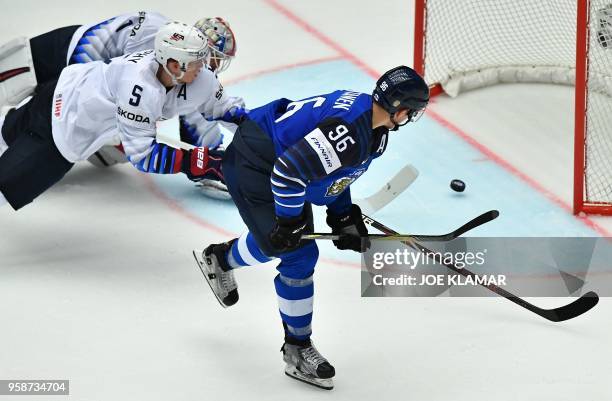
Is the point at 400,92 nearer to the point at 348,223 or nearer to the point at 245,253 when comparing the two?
the point at 348,223

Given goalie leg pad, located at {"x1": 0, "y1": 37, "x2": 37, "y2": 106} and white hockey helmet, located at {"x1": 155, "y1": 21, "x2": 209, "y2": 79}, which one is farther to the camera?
goalie leg pad, located at {"x1": 0, "y1": 37, "x2": 37, "y2": 106}

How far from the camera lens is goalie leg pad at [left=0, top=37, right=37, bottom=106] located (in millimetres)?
5086

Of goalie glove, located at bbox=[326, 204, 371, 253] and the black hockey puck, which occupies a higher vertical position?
goalie glove, located at bbox=[326, 204, 371, 253]

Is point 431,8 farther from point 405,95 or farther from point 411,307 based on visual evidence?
point 405,95

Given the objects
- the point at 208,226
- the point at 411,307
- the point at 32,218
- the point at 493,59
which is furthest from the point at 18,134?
the point at 493,59

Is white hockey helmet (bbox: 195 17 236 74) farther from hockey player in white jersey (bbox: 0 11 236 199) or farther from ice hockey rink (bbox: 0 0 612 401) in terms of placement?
ice hockey rink (bbox: 0 0 612 401)

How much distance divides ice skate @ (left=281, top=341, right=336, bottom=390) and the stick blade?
0.85m

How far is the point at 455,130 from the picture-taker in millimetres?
5711

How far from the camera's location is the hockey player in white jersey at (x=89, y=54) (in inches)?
198

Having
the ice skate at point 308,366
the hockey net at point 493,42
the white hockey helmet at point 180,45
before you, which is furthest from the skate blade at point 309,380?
the hockey net at point 493,42

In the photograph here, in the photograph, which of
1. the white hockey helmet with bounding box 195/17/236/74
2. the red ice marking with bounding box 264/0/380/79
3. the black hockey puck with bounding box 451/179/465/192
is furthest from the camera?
the red ice marking with bounding box 264/0/380/79

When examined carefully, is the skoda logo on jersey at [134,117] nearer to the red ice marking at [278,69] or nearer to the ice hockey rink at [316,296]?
the ice hockey rink at [316,296]

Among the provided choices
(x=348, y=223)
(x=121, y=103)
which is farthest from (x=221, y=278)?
(x=121, y=103)

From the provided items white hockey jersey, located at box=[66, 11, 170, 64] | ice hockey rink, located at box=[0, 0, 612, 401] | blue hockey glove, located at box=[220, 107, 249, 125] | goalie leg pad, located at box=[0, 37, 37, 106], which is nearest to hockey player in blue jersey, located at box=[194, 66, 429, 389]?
ice hockey rink, located at box=[0, 0, 612, 401]
